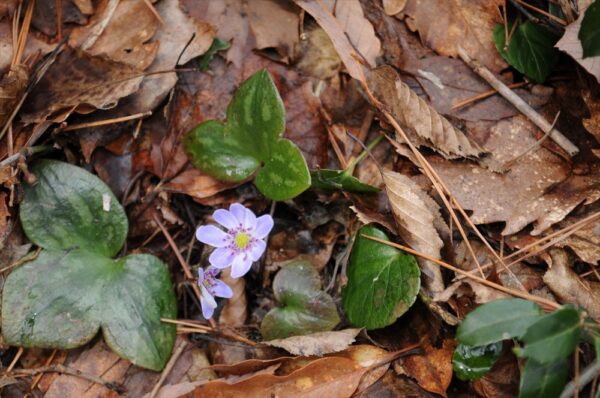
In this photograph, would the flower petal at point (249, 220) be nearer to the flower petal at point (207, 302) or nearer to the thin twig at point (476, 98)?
the flower petal at point (207, 302)

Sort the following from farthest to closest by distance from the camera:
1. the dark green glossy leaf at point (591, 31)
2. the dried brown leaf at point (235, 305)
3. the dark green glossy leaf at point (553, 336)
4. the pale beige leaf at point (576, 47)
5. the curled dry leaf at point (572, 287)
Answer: the dried brown leaf at point (235, 305) < the pale beige leaf at point (576, 47) < the curled dry leaf at point (572, 287) < the dark green glossy leaf at point (591, 31) < the dark green glossy leaf at point (553, 336)

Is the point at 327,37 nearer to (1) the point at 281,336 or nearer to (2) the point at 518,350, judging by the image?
(1) the point at 281,336

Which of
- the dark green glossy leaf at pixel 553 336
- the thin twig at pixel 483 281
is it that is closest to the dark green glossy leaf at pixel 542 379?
the dark green glossy leaf at pixel 553 336

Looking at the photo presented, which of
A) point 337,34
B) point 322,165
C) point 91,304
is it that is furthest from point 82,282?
point 337,34

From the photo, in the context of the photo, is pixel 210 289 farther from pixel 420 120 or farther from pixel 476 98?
pixel 476 98

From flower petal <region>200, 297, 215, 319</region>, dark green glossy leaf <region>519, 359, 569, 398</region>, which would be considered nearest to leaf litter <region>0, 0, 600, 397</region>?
flower petal <region>200, 297, 215, 319</region>

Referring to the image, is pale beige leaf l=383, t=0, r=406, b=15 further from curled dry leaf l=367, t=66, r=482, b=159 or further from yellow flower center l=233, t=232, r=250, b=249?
yellow flower center l=233, t=232, r=250, b=249

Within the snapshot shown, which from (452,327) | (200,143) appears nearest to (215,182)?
(200,143)
